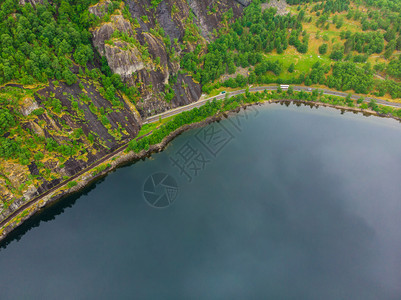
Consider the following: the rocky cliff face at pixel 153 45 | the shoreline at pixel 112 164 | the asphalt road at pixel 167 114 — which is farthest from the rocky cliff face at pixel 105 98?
the shoreline at pixel 112 164

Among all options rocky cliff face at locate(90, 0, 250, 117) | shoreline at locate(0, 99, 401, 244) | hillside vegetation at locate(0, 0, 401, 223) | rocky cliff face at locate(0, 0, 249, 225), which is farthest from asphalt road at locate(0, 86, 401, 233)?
rocky cliff face at locate(90, 0, 250, 117)

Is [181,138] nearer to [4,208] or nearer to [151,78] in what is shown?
[151,78]

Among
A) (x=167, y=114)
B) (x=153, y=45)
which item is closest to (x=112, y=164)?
(x=167, y=114)

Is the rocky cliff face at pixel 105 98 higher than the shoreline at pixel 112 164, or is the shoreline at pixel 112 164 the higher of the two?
the rocky cliff face at pixel 105 98

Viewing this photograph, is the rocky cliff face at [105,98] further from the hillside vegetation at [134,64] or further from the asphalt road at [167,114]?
the asphalt road at [167,114]

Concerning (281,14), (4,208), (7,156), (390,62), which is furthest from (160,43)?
(390,62)

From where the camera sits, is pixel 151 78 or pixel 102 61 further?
pixel 151 78

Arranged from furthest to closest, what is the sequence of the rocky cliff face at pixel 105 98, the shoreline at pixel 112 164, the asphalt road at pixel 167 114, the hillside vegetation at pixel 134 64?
the hillside vegetation at pixel 134 64 → the rocky cliff face at pixel 105 98 → the asphalt road at pixel 167 114 → the shoreline at pixel 112 164

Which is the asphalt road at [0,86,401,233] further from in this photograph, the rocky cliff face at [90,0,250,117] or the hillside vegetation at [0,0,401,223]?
the rocky cliff face at [90,0,250,117]

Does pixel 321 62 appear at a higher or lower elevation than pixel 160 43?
lower
